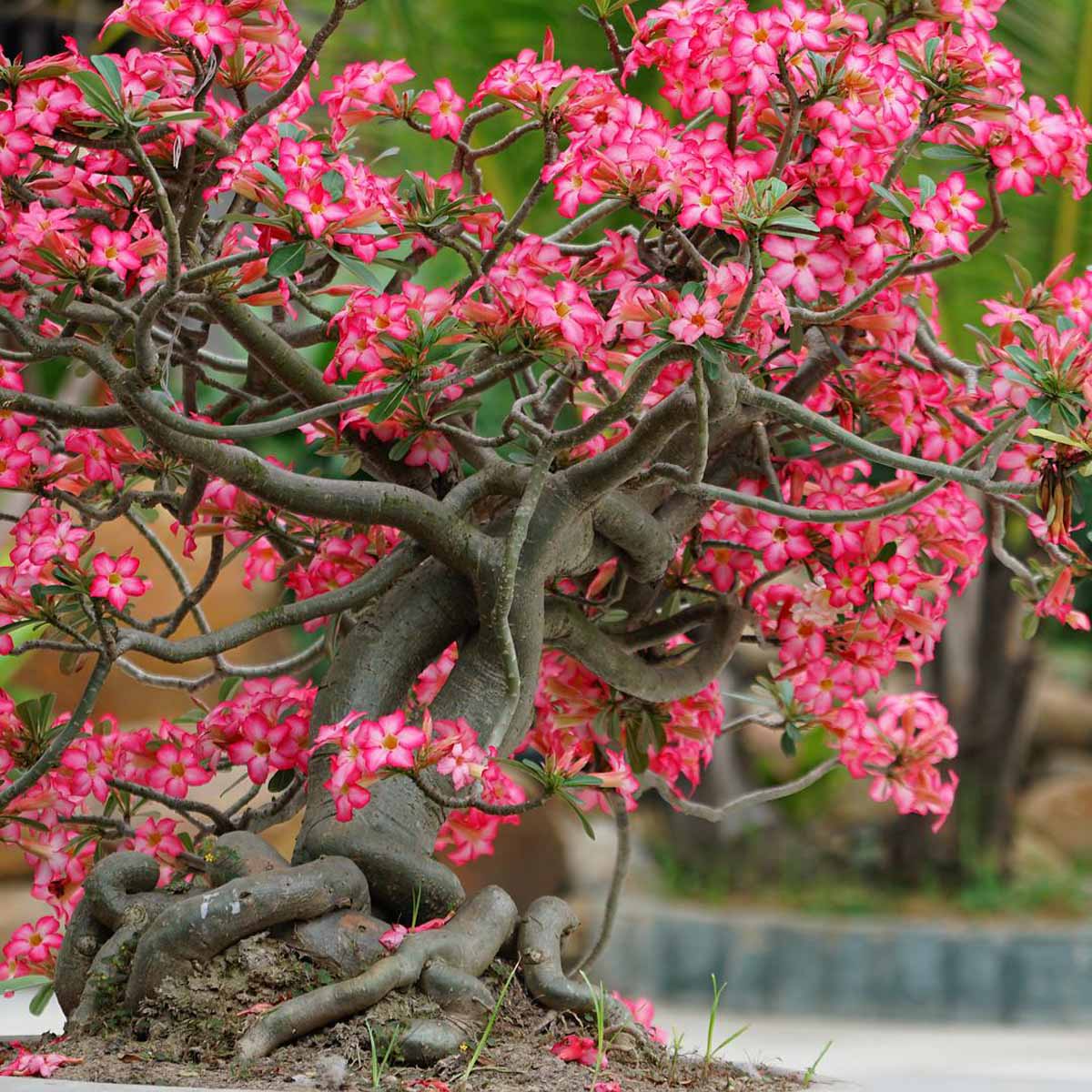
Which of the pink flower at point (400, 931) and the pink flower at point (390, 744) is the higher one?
the pink flower at point (390, 744)

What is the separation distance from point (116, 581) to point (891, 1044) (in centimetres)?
397

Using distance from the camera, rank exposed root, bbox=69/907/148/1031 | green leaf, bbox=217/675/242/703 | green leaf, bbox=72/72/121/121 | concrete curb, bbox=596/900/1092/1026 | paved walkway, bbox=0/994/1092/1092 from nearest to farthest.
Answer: green leaf, bbox=72/72/121/121, exposed root, bbox=69/907/148/1031, green leaf, bbox=217/675/242/703, paved walkway, bbox=0/994/1092/1092, concrete curb, bbox=596/900/1092/1026

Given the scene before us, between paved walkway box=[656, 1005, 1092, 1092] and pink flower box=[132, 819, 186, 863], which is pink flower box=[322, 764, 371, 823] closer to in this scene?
pink flower box=[132, 819, 186, 863]

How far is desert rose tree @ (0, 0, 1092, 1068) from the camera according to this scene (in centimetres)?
122

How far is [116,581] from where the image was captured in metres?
1.35

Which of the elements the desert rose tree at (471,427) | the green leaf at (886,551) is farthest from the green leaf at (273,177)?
the green leaf at (886,551)

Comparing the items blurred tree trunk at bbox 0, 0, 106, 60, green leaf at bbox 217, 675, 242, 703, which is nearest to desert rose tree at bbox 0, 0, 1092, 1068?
green leaf at bbox 217, 675, 242, 703

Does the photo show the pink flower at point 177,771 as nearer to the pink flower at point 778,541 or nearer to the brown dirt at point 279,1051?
the brown dirt at point 279,1051

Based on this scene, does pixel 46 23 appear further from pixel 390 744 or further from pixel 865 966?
pixel 390 744

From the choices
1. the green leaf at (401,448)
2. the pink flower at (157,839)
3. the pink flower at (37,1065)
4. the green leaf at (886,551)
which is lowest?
the pink flower at (37,1065)

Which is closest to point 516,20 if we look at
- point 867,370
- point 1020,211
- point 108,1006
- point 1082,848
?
point 1020,211

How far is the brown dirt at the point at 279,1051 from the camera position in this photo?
116 centimetres

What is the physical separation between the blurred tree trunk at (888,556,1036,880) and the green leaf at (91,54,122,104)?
16.5 feet

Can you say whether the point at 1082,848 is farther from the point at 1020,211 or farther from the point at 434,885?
the point at 434,885
